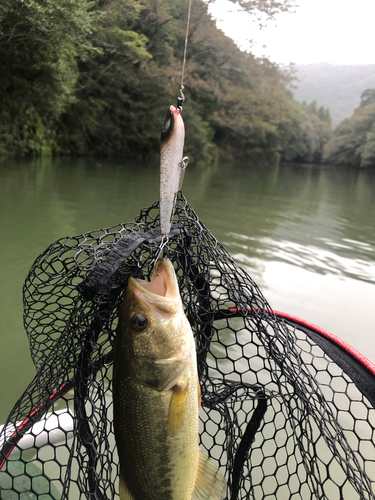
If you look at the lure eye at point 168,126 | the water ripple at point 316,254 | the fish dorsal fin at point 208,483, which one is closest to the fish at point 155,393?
the fish dorsal fin at point 208,483

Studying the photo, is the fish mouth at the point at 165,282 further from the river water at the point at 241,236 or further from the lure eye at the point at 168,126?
the river water at the point at 241,236

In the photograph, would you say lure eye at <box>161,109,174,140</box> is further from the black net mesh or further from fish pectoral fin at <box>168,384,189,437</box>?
fish pectoral fin at <box>168,384,189,437</box>

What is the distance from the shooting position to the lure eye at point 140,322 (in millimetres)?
1533

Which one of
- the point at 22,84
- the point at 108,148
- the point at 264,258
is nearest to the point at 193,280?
the point at 264,258

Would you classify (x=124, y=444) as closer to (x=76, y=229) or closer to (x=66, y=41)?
(x=76, y=229)

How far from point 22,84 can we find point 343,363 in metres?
22.0

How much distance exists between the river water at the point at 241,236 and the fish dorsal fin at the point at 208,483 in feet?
7.23

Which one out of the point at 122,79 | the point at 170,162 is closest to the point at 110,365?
the point at 170,162

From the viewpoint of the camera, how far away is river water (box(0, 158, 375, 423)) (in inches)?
215

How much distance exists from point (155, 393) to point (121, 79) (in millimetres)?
29089

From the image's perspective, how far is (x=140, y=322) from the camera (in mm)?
1533

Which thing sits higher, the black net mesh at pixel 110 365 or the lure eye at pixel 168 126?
the lure eye at pixel 168 126

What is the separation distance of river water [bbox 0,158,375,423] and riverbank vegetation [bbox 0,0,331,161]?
15.1 ft

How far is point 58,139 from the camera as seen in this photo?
86.6 ft
